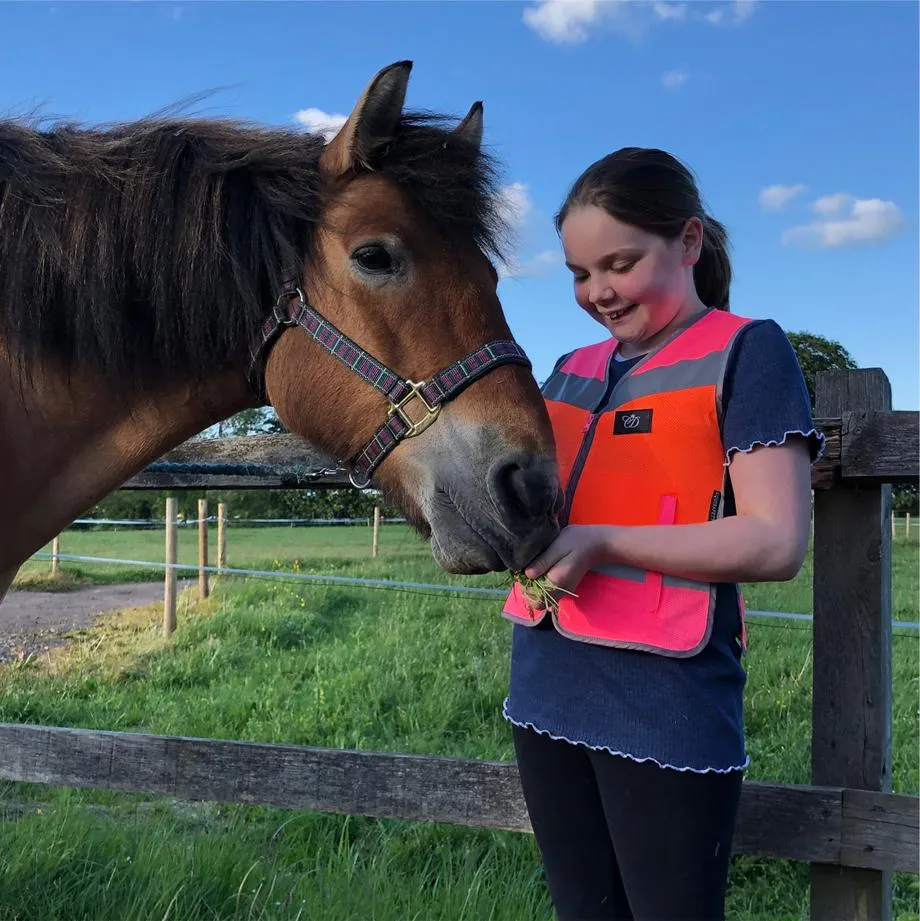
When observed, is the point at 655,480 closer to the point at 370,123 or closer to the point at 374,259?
the point at 374,259

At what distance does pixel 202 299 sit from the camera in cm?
175

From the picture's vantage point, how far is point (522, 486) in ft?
4.97

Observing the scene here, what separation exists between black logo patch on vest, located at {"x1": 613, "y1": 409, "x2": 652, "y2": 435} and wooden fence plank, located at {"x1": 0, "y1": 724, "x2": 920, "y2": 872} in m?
1.47

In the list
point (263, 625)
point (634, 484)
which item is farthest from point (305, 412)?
point (263, 625)

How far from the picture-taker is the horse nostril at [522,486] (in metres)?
1.50

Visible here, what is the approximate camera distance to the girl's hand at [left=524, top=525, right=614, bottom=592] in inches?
51.9

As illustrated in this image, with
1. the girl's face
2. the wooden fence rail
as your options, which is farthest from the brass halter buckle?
the wooden fence rail

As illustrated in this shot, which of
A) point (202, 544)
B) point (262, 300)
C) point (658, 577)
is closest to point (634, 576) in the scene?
point (658, 577)

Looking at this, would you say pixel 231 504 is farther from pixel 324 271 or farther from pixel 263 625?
pixel 324 271

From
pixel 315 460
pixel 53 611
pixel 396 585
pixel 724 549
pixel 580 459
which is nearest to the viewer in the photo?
pixel 724 549

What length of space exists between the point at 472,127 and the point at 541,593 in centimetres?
128

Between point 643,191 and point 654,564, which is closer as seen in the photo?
point 654,564

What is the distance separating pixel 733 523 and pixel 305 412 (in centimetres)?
102

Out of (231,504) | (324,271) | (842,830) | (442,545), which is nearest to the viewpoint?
(442,545)
